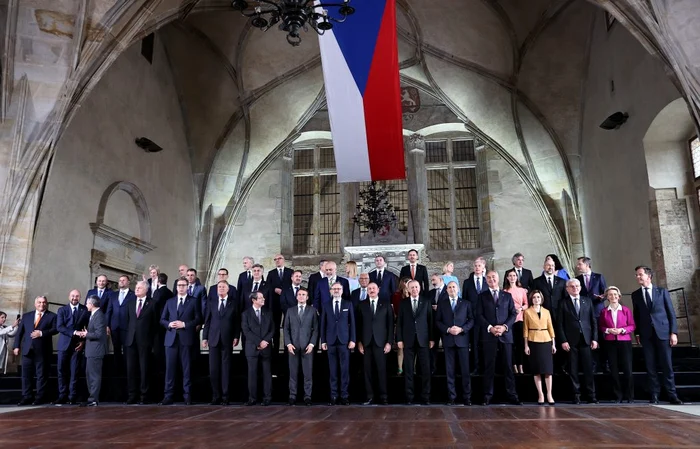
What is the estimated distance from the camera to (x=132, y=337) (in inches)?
279

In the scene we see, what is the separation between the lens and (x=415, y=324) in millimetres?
6734

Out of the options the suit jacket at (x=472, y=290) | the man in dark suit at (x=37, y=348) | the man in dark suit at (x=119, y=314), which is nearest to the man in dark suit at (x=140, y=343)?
the man in dark suit at (x=119, y=314)

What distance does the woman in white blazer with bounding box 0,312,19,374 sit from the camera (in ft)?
26.1

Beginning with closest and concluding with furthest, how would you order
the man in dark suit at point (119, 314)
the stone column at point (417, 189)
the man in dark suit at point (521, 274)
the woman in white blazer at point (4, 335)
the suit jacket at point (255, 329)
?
the suit jacket at point (255, 329)
the man in dark suit at point (521, 274)
the man in dark suit at point (119, 314)
the woman in white blazer at point (4, 335)
the stone column at point (417, 189)

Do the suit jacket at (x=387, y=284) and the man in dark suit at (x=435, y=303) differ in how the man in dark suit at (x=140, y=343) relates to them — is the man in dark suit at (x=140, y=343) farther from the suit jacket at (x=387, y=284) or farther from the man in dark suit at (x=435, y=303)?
the man in dark suit at (x=435, y=303)

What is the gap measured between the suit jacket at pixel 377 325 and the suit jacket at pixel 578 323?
2008 millimetres

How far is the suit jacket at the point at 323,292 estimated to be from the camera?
741 cm

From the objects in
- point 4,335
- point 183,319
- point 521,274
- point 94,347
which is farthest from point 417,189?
point 4,335

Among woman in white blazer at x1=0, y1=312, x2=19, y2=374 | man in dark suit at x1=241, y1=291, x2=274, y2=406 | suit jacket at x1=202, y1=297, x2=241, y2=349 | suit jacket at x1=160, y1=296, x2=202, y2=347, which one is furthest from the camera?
woman in white blazer at x1=0, y1=312, x2=19, y2=374

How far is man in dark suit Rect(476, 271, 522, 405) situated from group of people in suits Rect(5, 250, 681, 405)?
0.04 feet

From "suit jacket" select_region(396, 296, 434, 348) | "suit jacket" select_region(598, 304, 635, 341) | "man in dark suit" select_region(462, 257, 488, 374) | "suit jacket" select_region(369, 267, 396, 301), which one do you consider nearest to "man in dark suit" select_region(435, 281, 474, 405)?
"suit jacket" select_region(396, 296, 434, 348)

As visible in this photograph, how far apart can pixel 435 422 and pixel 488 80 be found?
1171 centimetres

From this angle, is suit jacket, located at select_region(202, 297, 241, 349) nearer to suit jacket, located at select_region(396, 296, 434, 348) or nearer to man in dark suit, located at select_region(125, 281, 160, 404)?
man in dark suit, located at select_region(125, 281, 160, 404)

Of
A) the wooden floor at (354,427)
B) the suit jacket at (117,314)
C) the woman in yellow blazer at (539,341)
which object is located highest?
the suit jacket at (117,314)
